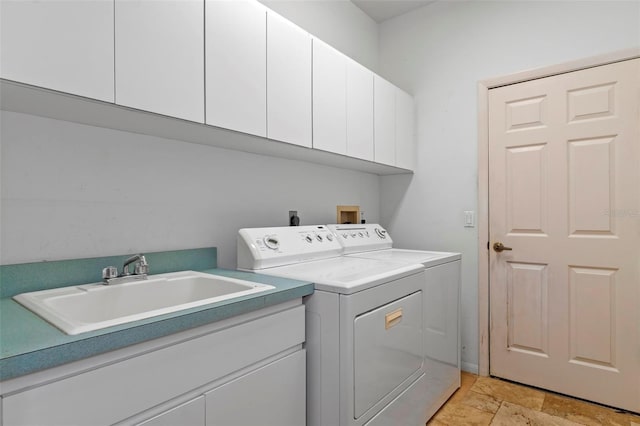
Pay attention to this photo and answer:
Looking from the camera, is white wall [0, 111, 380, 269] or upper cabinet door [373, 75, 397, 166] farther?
upper cabinet door [373, 75, 397, 166]

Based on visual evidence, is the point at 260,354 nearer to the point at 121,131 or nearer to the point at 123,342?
the point at 123,342

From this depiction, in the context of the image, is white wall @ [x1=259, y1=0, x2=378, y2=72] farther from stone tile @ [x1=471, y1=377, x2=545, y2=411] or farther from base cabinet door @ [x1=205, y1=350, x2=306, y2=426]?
stone tile @ [x1=471, y1=377, x2=545, y2=411]

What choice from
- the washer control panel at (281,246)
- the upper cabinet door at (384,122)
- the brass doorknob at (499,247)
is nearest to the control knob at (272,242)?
the washer control panel at (281,246)

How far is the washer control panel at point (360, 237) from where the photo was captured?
A: 221cm

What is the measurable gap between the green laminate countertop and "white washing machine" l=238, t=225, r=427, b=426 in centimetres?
30

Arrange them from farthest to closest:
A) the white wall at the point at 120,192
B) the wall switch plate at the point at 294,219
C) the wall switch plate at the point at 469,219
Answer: the wall switch plate at the point at 469,219, the wall switch plate at the point at 294,219, the white wall at the point at 120,192

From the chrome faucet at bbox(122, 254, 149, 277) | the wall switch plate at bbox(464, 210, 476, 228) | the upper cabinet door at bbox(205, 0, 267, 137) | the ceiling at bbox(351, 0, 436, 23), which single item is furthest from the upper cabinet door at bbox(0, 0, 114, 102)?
the wall switch plate at bbox(464, 210, 476, 228)

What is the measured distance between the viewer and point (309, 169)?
237 cm

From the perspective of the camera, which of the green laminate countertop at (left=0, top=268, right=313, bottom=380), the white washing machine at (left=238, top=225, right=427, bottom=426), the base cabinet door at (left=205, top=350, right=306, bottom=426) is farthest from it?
the white washing machine at (left=238, top=225, right=427, bottom=426)

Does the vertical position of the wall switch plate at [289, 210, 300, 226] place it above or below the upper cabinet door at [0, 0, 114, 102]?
below

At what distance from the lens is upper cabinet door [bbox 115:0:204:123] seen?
3.61ft

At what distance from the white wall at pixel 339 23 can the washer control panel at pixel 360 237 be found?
134 centimetres

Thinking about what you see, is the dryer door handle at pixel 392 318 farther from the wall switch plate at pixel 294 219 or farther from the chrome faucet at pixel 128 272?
the chrome faucet at pixel 128 272

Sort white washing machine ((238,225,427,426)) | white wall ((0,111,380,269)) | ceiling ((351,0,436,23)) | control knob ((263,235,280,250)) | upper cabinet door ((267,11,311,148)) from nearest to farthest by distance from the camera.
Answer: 1. white wall ((0,111,380,269))
2. white washing machine ((238,225,427,426))
3. upper cabinet door ((267,11,311,148))
4. control knob ((263,235,280,250))
5. ceiling ((351,0,436,23))
